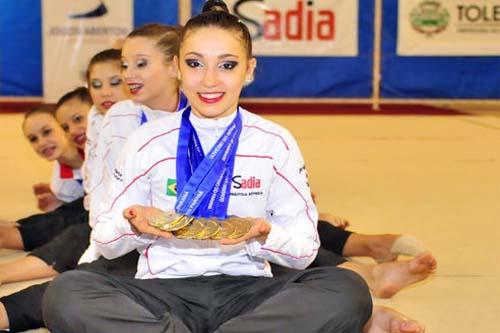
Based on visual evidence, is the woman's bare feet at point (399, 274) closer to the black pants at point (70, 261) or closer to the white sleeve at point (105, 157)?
the black pants at point (70, 261)

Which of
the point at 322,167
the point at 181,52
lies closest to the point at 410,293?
the point at 181,52

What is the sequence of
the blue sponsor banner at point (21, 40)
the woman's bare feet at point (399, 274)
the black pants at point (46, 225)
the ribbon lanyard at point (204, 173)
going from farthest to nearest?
the blue sponsor banner at point (21, 40) → the black pants at point (46, 225) → the woman's bare feet at point (399, 274) → the ribbon lanyard at point (204, 173)

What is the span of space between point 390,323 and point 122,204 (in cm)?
65

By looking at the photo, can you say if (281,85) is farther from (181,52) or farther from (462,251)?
(181,52)

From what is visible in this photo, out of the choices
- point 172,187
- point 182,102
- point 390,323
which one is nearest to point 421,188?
point 182,102

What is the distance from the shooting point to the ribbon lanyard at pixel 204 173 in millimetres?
1881

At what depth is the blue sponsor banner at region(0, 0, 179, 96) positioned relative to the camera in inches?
310

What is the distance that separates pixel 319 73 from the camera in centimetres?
794

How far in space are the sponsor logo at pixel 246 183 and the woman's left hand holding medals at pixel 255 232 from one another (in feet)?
0.49

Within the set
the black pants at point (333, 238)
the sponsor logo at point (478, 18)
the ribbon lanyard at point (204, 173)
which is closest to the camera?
the ribbon lanyard at point (204, 173)

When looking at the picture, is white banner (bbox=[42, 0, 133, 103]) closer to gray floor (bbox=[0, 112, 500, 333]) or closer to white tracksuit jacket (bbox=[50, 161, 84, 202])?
gray floor (bbox=[0, 112, 500, 333])

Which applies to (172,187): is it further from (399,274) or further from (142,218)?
(399,274)

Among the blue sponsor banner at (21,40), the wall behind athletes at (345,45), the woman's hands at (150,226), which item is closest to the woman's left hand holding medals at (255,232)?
the woman's hands at (150,226)

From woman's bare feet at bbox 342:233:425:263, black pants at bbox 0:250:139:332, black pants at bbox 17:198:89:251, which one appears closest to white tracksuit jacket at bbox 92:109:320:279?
black pants at bbox 0:250:139:332
